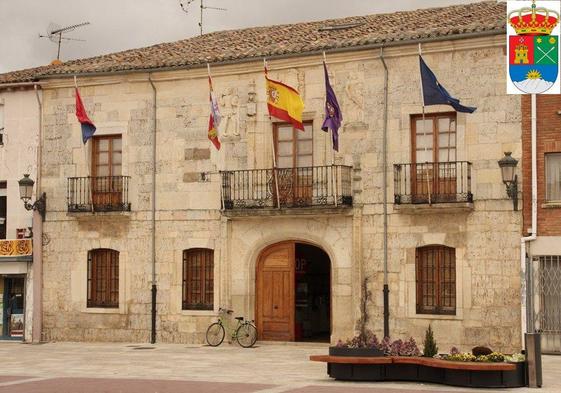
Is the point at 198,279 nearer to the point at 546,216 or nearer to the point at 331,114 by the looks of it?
the point at 331,114

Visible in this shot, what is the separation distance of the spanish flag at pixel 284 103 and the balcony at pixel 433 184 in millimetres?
2534

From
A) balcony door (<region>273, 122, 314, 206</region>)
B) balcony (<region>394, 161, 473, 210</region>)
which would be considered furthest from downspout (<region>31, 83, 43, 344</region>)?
balcony (<region>394, 161, 473, 210</region>)

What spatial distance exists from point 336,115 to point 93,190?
7.45 meters

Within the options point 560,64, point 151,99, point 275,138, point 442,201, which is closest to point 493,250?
point 442,201

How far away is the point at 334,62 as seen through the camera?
85.1 feet

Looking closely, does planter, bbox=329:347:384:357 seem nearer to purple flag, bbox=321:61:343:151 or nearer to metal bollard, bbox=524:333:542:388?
metal bollard, bbox=524:333:542:388

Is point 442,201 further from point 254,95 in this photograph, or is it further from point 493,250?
point 254,95

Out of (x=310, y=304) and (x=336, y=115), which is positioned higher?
(x=336, y=115)

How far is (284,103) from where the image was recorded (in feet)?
81.3

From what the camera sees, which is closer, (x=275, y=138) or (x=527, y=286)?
(x=527, y=286)

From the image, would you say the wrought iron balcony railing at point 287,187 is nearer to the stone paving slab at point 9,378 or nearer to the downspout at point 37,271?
the downspout at point 37,271

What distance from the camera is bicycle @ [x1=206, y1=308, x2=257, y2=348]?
26.1 metres

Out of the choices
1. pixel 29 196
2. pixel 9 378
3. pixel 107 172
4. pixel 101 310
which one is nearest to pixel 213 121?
pixel 107 172

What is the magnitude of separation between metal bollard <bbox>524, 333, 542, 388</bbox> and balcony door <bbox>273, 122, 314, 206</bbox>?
31.4ft
